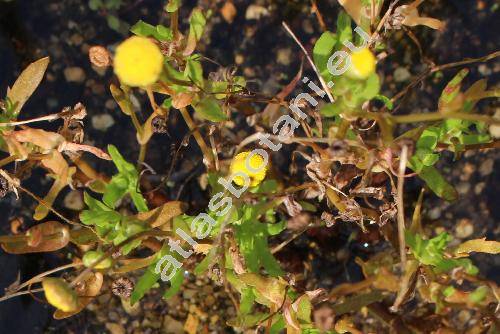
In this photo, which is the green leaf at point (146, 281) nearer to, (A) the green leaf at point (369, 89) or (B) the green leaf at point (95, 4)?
(A) the green leaf at point (369, 89)

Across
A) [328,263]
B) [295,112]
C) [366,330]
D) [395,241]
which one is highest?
[295,112]

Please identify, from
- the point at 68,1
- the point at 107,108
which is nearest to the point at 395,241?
the point at 107,108

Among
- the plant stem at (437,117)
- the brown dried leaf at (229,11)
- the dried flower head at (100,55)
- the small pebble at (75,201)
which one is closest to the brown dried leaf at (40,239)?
the dried flower head at (100,55)

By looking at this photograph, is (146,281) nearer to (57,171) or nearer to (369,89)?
(57,171)

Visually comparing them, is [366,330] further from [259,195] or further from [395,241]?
[259,195]

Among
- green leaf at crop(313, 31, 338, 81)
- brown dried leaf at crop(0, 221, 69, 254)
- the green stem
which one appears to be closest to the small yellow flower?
brown dried leaf at crop(0, 221, 69, 254)

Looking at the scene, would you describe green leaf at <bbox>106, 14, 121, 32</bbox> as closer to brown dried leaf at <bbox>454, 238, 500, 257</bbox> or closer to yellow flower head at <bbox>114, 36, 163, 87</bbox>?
yellow flower head at <bbox>114, 36, 163, 87</bbox>

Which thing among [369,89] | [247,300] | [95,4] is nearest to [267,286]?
[247,300]
